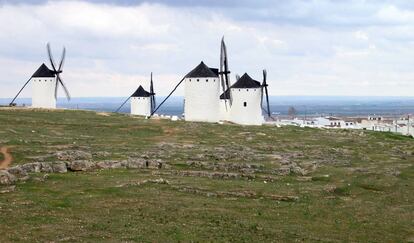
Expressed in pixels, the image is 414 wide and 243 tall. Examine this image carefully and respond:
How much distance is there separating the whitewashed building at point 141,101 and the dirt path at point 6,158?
6395 cm

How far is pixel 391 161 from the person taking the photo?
56344mm

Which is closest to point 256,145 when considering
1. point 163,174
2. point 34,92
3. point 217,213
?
point 163,174

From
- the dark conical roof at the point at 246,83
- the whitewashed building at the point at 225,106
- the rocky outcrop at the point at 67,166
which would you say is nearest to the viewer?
the rocky outcrop at the point at 67,166

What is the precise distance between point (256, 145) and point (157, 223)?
3605 centimetres

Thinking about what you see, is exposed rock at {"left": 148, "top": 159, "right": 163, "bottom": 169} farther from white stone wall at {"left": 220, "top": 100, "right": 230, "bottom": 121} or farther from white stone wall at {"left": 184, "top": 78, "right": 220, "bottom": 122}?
white stone wall at {"left": 220, "top": 100, "right": 230, "bottom": 121}

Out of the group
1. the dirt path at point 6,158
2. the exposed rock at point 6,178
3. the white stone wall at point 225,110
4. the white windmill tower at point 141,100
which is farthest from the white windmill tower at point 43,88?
the exposed rock at point 6,178

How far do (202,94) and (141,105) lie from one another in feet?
88.5

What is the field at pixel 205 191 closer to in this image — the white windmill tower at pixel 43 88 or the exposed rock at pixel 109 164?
the exposed rock at pixel 109 164

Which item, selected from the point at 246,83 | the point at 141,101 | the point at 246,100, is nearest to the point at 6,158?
the point at 246,100

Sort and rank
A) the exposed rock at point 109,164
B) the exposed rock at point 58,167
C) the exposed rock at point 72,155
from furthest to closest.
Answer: the exposed rock at point 72,155
the exposed rock at point 109,164
the exposed rock at point 58,167

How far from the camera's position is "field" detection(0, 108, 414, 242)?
27734 mm

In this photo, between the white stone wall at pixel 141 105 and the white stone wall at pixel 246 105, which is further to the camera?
the white stone wall at pixel 141 105

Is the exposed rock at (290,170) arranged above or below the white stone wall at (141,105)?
below

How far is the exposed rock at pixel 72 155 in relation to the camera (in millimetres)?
45500
